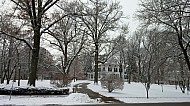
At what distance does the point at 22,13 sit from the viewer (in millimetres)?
18547

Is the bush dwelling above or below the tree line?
below

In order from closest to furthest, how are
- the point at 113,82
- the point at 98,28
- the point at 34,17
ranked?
the point at 34,17
the point at 113,82
the point at 98,28

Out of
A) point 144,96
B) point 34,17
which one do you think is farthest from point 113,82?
point 34,17

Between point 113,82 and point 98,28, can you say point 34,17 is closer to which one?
point 113,82

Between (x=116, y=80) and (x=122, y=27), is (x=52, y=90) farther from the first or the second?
(x=122, y=27)

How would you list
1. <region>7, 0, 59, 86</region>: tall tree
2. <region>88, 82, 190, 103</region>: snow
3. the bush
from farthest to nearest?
the bush
<region>7, 0, 59, 86</region>: tall tree
<region>88, 82, 190, 103</region>: snow

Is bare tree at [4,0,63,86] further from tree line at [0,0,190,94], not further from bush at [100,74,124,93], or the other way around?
bush at [100,74,124,93]

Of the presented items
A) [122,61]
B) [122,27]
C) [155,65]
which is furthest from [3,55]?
[122,61]

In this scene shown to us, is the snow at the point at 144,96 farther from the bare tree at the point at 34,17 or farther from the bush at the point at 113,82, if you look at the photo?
the bare tree at the point at 34,17

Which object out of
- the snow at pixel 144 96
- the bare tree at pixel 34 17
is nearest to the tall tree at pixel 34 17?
the bare tree at pixel 34 17

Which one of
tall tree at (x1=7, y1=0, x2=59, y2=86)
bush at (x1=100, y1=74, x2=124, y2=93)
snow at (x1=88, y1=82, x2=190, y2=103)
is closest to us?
snow at (x1=88, y1=82, x2=190, y2=103)

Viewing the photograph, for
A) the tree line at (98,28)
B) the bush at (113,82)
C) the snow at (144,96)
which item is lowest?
the snow at (144,96)

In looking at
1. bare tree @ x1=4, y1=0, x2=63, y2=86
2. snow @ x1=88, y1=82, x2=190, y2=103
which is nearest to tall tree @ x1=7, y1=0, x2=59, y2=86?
bare tree @ x1=4, y1=0, x2=63, y2=86

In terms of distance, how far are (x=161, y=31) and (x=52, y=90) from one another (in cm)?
1156
